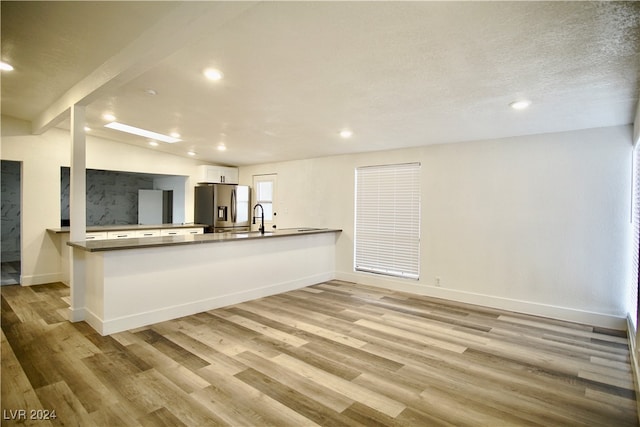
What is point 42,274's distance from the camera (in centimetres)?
551

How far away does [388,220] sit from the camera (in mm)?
5395

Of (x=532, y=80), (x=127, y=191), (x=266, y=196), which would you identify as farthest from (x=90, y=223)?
(x=532, y=80)

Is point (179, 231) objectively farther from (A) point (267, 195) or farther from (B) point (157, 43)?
(B) point (157, 43)

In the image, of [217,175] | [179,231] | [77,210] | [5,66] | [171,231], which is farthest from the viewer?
[217,175]

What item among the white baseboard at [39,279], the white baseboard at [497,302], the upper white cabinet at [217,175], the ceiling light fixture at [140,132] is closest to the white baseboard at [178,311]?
the white baseboard at [497,302]

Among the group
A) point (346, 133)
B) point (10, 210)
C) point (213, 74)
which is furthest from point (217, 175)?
point (213, 74)

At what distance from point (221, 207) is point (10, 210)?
475 centimetres

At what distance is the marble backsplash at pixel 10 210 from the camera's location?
24.0ft

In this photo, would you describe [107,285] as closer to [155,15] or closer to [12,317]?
[12,317]

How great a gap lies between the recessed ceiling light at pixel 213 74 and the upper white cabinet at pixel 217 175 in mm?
4550

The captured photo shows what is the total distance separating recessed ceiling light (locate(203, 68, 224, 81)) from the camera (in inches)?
113

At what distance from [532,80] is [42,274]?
7.18 m

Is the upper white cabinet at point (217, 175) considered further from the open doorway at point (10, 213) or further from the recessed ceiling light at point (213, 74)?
the recessed ceiling light at point (213, 74)

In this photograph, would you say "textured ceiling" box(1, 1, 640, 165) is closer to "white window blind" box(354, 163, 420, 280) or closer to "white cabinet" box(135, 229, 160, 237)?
"white window blind" box(354, 163, 420, 280)
